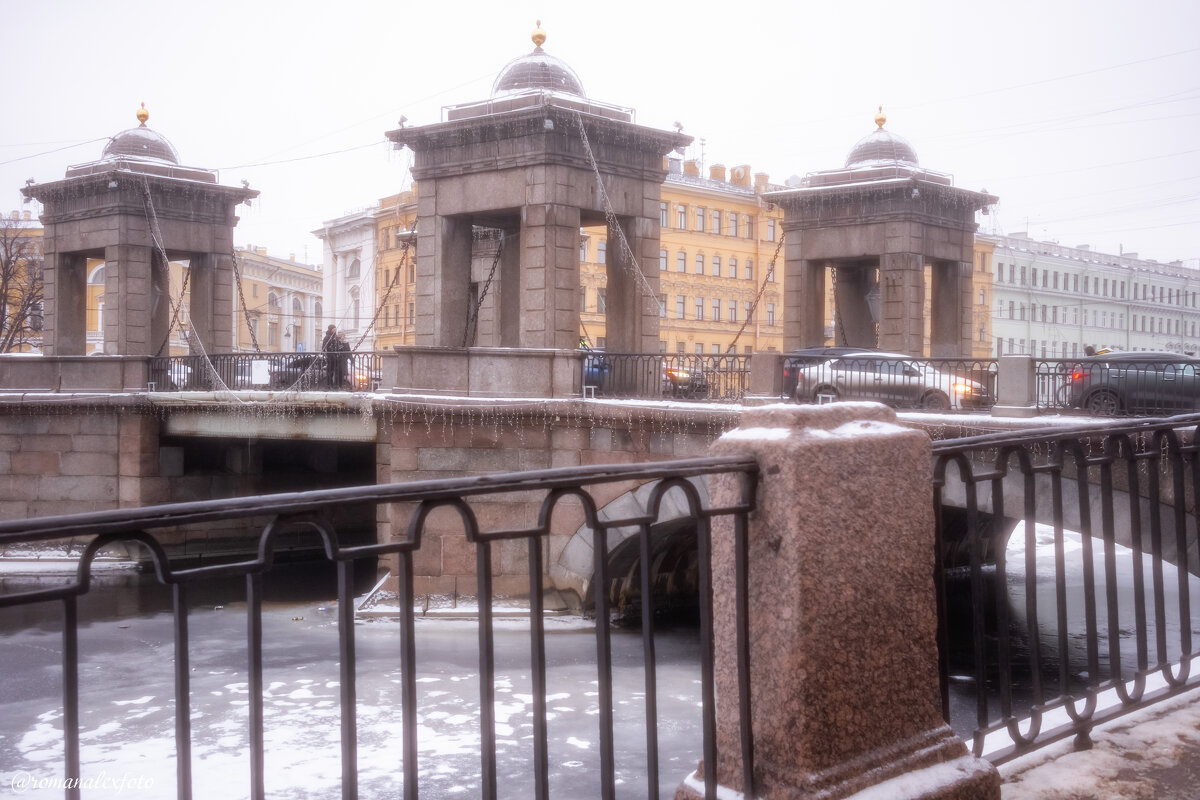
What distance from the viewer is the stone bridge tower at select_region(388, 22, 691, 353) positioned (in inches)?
636

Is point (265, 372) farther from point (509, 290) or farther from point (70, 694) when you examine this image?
point (70, 694)

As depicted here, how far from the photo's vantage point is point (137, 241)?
72.9ft

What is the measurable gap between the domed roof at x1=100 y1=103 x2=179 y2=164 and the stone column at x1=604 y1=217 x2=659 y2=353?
11.2m

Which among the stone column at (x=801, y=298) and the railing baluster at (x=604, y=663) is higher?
the stone column at (x=801, y=298)

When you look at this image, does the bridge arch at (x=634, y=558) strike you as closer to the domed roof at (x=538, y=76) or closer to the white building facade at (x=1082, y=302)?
the domed roof at (x=538, y=76)

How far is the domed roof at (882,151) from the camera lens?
70.2 feet

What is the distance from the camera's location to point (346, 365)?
2017 cm

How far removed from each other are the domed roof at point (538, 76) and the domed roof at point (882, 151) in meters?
6.66

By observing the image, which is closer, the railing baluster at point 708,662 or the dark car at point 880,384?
the railing baluster at point 708,662

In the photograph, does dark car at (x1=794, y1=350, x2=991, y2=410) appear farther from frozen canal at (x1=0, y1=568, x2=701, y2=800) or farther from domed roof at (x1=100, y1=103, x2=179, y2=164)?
domed roof at (x1=100, y1=103, x2=179, y2=164)

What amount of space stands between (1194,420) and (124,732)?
10342 mm

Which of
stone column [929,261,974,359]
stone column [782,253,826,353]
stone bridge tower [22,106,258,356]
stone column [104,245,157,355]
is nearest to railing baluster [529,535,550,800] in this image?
stone column [782,253,826,353]

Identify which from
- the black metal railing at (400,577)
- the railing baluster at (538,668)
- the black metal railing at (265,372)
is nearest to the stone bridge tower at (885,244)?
the black metal railing at (265,372)

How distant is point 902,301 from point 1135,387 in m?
8.09
